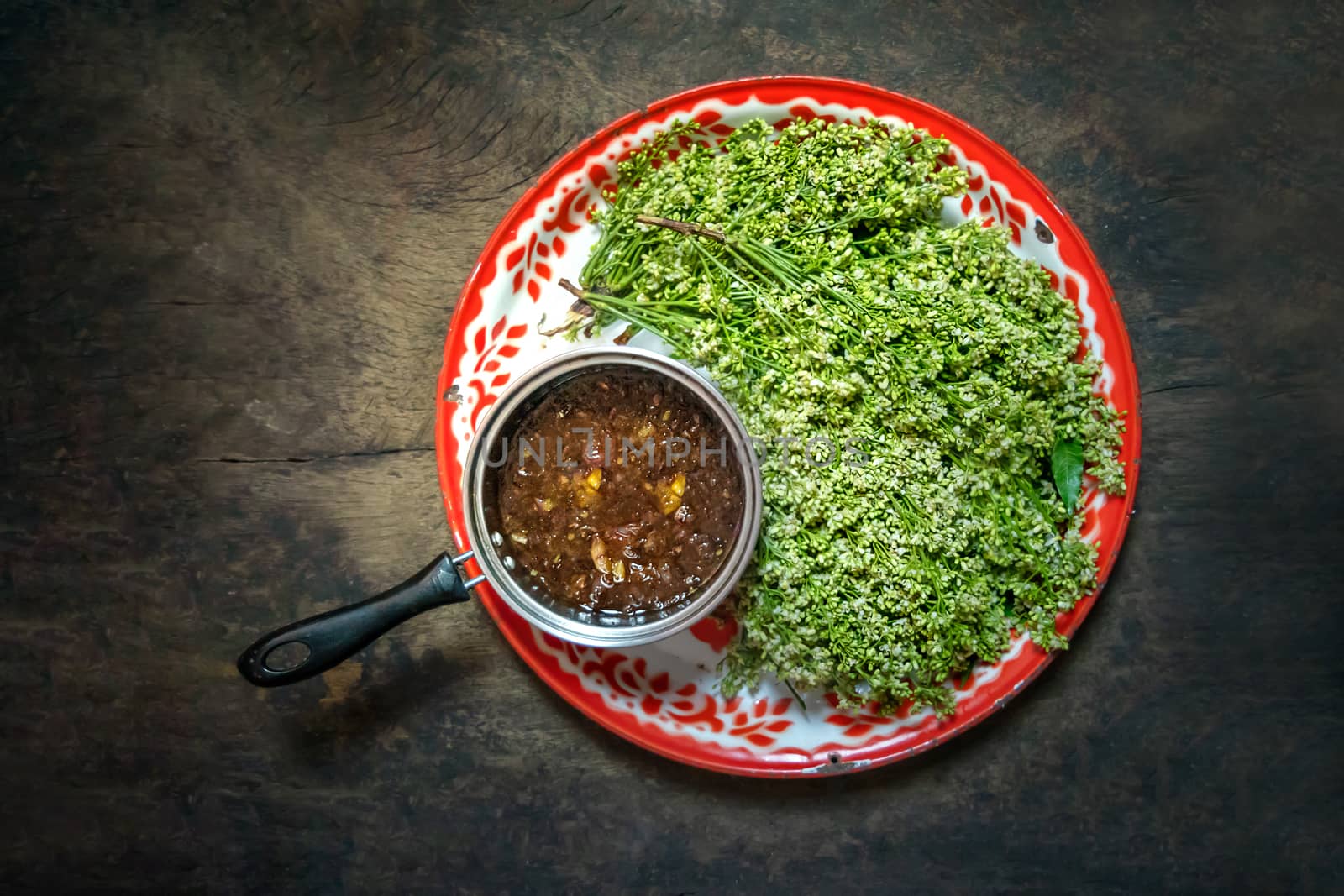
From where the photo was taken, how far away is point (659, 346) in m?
1.60

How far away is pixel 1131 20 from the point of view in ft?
5.75

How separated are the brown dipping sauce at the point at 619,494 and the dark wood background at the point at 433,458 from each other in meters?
0.43

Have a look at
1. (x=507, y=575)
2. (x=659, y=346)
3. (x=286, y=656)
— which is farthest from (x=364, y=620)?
(x=659, y=346)

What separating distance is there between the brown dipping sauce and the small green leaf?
0.65 m

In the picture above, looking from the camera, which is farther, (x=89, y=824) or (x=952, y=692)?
(x=89, y=824)

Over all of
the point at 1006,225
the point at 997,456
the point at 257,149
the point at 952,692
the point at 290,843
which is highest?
the point at 1006,225

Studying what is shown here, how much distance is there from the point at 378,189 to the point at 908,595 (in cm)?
138

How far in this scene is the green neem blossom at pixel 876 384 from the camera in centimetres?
144

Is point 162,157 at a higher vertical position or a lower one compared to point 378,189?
lower

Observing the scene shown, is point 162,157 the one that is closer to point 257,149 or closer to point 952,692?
point 257,149

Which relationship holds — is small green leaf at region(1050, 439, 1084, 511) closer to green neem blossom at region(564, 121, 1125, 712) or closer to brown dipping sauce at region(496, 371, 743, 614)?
green neem blossom at region(564, 121, 1125, 712)

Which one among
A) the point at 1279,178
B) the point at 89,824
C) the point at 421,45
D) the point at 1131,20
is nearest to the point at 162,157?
the point at 421,45

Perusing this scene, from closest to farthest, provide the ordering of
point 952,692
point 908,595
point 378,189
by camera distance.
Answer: point 908,595
point 952,692
point 378,189

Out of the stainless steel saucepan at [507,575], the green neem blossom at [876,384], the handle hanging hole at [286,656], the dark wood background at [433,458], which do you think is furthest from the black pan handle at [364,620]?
the green neem blossom at [876,384]
